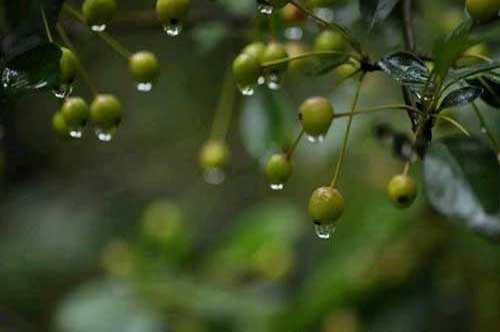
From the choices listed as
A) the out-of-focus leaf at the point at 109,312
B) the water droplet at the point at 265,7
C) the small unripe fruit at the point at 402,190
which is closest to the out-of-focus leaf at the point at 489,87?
the small unripe fruit at the point at 402,190

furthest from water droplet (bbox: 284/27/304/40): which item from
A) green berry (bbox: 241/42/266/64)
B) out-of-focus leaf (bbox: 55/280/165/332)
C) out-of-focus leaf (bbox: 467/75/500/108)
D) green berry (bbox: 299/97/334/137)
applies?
out-of-focus leaf (bbox: 55/280/165/332)

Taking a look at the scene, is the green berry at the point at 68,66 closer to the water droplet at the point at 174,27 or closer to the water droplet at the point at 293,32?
the water droplet at the point at 174,27

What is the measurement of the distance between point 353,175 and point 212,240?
828 millimetres

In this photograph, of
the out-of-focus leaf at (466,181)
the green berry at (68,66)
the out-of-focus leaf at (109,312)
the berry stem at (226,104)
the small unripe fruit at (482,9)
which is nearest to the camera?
the small unripe fruit at (482,9)

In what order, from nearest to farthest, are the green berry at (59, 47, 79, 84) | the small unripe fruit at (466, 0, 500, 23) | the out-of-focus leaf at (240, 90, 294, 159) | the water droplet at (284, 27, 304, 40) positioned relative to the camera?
the small unripe fruit at (466, 0, 500, 23) → the green berry at (59, 47, 79, 84) → the water droplet at (284, 27, 304, 40) → the out-of-focus leaf at (240, 90, 294, 159)

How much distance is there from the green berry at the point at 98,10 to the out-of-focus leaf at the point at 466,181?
0.49m

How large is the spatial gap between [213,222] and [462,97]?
296 cm

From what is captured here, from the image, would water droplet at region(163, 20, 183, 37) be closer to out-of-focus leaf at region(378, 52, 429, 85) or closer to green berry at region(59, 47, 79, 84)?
green berry at region(59, 47, 79, 84)

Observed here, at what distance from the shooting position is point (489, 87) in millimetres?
1370

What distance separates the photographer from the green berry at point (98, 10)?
138 cm

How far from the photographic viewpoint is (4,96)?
4.18 feet

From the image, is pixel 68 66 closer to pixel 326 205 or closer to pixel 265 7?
pixel 265 7

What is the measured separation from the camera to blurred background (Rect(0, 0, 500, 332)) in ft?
8.02

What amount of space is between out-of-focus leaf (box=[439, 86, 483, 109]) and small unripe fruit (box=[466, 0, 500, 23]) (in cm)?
10
